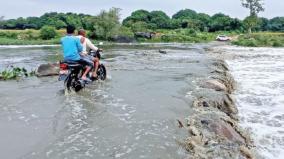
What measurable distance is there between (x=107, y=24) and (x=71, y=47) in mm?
57573

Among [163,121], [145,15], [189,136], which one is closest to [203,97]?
[163,121]

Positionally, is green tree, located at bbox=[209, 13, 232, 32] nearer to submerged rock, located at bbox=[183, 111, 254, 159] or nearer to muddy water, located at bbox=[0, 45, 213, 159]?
muddy water, located at bbox=[0, 45, 213, 159]

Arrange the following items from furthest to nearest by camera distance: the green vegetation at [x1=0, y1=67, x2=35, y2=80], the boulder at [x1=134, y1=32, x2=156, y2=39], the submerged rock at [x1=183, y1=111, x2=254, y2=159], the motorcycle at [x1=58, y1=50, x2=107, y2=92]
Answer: the boulder at [x1=134, y1=32, x2=156, y2=39]
the green vegetation at [x1=0, y1=67, x2=35, y2=80]
the motorcycle at [x1=58, y1=50, x2=107, y2=92]
the submerged rock at [x1=183, y1=111, x2=254, y2=159]

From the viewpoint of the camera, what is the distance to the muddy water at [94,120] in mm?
7148

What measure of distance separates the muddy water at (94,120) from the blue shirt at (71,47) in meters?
1.19

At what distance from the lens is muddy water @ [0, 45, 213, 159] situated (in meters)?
7.15

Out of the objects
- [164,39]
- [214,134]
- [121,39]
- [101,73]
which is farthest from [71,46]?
[164,39]

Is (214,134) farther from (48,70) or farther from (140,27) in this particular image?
(140,27)

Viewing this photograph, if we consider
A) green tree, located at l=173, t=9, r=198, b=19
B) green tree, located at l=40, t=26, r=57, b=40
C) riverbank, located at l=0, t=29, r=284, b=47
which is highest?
green tree, located at l=173, t=9, r=198, b=19

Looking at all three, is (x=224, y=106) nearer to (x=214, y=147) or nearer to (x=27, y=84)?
(x=214, y=147)

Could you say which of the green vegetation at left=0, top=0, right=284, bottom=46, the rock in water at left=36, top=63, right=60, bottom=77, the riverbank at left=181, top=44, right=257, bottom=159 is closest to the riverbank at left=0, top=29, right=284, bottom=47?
the green vegetation at left=0, top=0, right=284, bottom=46

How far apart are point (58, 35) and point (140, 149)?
67.8m

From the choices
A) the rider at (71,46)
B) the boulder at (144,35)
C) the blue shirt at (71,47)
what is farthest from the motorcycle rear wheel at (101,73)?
the boulder at (144,35)

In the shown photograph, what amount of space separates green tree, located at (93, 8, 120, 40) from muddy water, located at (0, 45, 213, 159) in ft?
180
